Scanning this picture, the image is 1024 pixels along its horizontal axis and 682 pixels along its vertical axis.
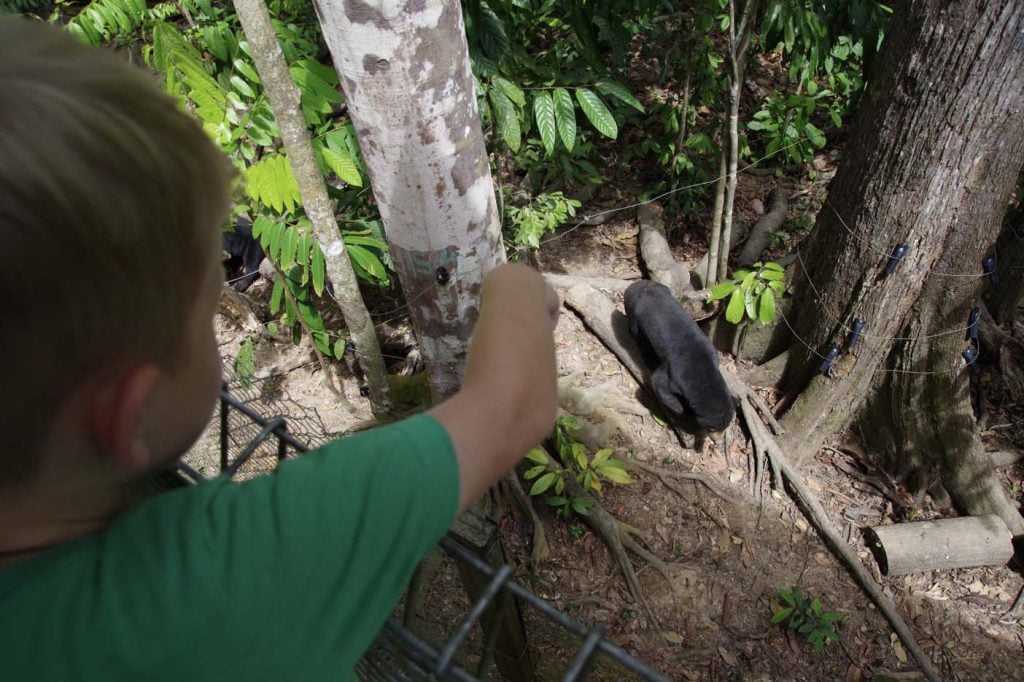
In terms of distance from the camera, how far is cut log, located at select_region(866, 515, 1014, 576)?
411 centimetres

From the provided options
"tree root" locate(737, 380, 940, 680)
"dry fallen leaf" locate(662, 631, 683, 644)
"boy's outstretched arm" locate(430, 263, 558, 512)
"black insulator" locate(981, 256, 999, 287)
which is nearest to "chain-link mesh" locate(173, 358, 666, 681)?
"boy's outstretched arm" locate(430, 263, 558, 512)

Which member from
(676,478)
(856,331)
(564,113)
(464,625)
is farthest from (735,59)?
(464,625)

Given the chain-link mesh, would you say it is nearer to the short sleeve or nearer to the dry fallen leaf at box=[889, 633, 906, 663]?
the short sleeve

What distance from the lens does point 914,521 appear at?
4.35 metres

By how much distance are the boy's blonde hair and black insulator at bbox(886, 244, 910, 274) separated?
12.2ft

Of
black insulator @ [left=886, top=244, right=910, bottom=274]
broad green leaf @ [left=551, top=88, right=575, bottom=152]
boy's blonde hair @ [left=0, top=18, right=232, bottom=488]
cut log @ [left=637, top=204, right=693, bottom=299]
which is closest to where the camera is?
boy's blonde hair @ [left=0, top=18, right=232, bottom=488]

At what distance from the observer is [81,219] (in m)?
0.57

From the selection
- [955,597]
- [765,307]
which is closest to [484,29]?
[765,307]

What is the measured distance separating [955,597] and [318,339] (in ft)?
14.0

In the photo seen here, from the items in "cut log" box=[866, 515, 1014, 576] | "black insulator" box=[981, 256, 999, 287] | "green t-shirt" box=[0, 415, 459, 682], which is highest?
"green t-shirt" box=[0, 415, 459, 682]

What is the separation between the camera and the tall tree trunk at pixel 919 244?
2957mm

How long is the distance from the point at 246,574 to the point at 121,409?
22 centimetres

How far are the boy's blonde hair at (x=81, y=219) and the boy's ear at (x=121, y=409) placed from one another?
0.02 m

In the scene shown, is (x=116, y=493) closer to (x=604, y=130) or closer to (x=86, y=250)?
(x=86, y=250)
